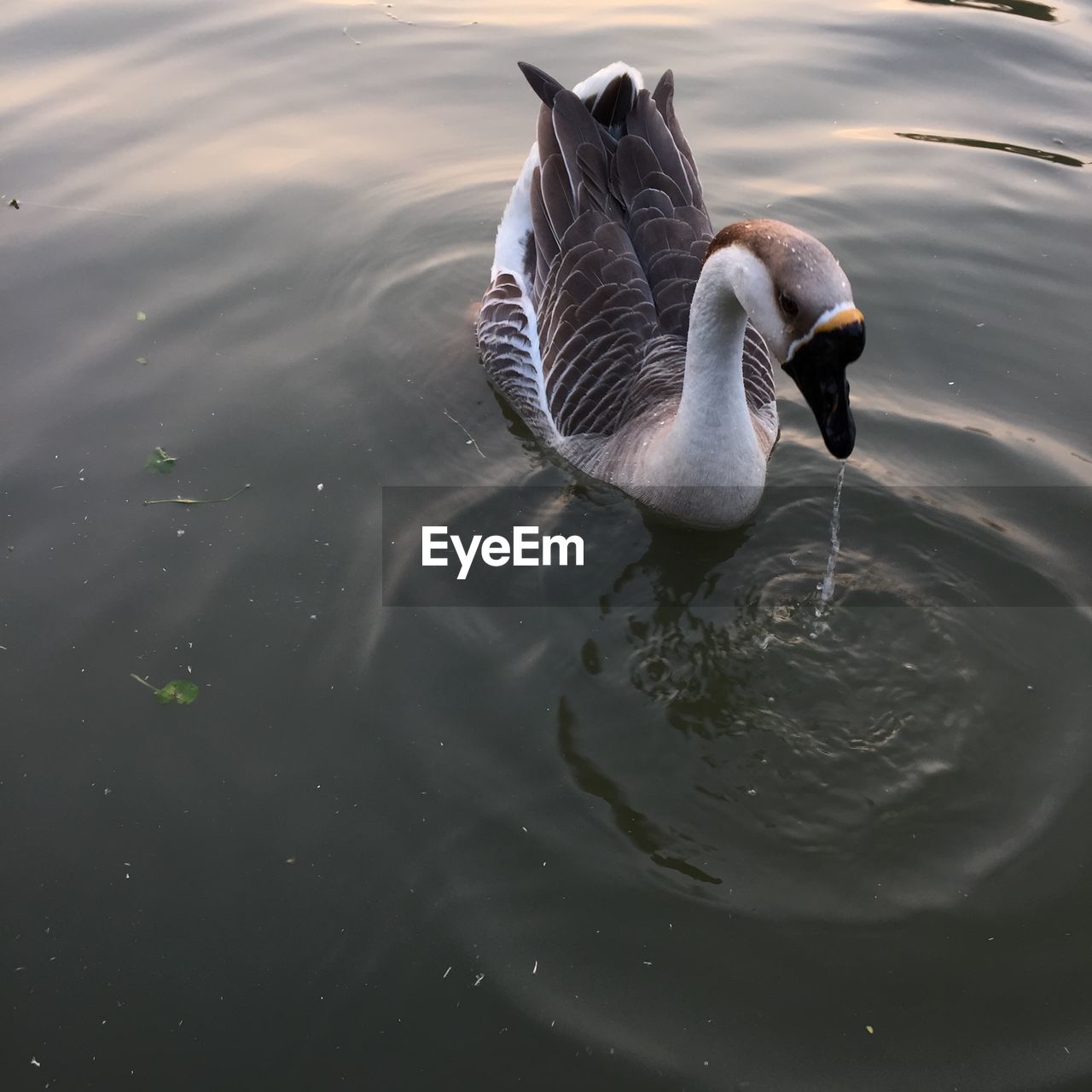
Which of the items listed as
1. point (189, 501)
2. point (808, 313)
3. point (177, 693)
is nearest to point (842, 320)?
point (808, 313)

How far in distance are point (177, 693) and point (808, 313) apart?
271 cm

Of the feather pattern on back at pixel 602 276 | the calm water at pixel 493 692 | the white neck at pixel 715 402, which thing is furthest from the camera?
the feather pattern on back at pixel 602 276

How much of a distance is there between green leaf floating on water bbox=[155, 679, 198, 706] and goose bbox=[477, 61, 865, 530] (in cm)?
207

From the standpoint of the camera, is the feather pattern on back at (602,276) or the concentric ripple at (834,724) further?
the feather pattern on back at (602,276)

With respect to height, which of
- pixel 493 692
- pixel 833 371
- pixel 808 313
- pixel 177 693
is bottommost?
pixel 177 693

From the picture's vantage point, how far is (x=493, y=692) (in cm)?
400

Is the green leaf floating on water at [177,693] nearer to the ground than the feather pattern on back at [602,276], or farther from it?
nearer to the ground

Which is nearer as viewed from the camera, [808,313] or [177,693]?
[808,313]

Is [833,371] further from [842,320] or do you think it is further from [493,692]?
[493,692]

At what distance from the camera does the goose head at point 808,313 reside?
3422 millimetres

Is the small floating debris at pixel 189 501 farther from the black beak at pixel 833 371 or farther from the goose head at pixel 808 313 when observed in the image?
the black beak at pixel 833 371

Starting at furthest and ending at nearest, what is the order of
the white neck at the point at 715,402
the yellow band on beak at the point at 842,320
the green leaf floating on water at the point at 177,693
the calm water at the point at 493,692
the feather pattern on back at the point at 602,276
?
1. the feather pattern on back at the point at 602,276
2. the white neck at the point at 715,402
3. the green leaf floating on water at the point at 177,693
4. the yellow band on beak at the point at 842,320
5. the calm water at the point at 493,692

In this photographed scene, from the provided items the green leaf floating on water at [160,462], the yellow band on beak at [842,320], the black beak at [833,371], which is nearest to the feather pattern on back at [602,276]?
the black beak at [833,371]

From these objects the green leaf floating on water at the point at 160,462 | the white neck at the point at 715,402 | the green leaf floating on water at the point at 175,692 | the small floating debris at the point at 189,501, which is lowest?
the green leaf floating on water at the point at 175,692
